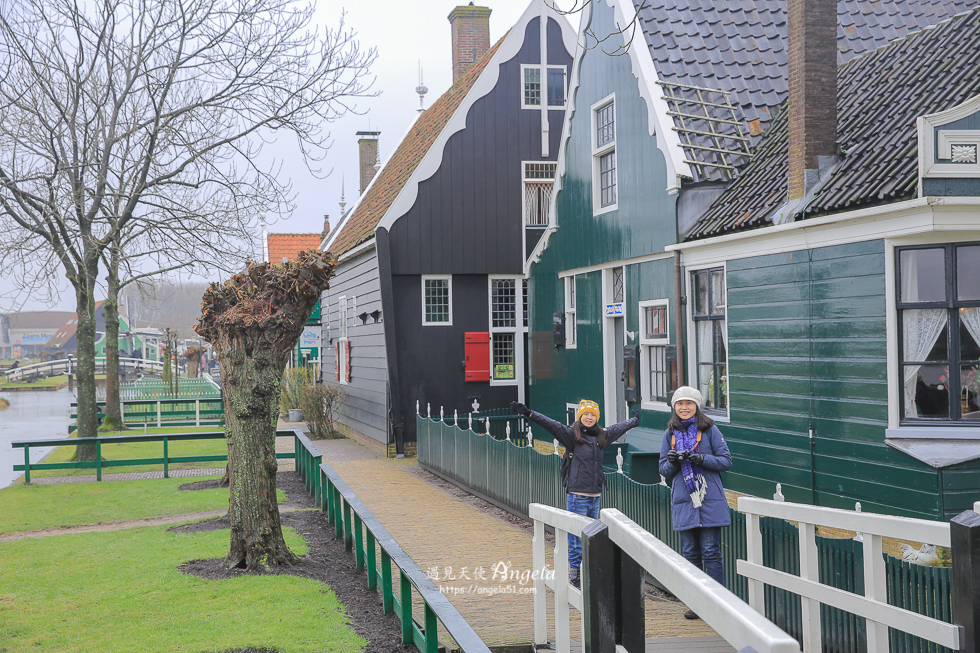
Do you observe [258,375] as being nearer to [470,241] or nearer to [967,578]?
[967,578]

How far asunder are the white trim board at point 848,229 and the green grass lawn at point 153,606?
640cm

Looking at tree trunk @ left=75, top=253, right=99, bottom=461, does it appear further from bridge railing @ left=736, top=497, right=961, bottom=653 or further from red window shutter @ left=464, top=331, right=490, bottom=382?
bridge railing @ left=736, top=497, right=961, bottom=653

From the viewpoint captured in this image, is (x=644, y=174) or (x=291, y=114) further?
(x=291, y=114)

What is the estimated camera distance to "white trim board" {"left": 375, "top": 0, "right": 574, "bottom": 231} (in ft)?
62.1

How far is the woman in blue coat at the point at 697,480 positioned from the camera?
21.6 feet

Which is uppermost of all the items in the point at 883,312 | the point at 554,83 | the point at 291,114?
the point at 554,83

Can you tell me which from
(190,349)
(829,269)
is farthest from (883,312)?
(190,349)

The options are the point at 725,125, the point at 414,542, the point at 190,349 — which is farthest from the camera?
the point at 190,349

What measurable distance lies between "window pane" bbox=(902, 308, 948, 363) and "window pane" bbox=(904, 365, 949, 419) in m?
0.11

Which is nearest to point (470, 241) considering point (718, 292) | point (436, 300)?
point (436, 300)

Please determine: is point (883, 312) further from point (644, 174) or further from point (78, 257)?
point (78, 257)

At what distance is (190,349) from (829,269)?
206ft

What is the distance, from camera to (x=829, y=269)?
9.52 metres

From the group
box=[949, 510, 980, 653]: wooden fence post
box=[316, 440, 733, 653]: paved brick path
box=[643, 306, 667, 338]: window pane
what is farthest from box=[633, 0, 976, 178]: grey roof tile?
box=[949, 510, 980, 653]: wooden fence post
